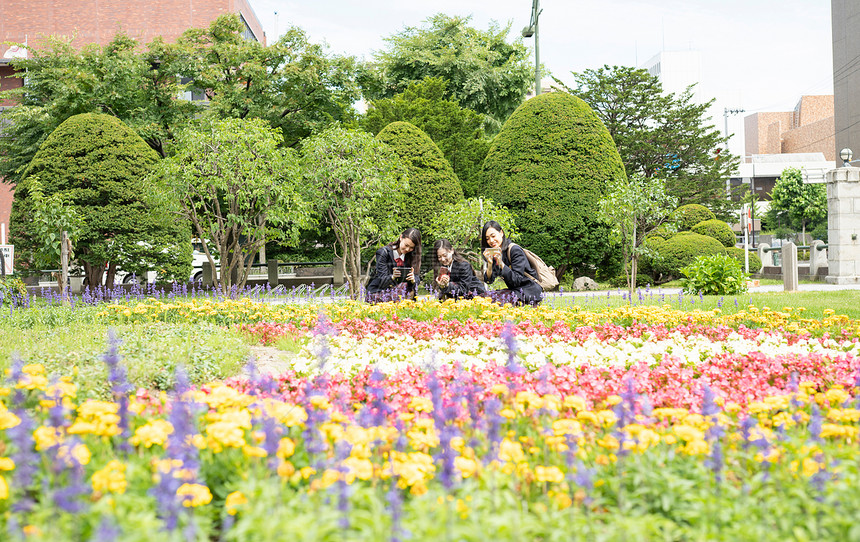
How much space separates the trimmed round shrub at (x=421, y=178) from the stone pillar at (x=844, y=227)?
433 inches

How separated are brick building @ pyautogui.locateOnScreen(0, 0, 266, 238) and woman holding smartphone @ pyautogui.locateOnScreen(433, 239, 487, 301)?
26479 mm

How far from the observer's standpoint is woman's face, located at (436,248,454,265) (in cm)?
933

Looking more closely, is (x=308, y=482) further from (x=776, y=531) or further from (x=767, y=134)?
(x=767, y=134)

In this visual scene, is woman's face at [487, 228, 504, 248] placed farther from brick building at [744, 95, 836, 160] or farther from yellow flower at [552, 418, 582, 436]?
brick building at [744, 95, 836, 160]

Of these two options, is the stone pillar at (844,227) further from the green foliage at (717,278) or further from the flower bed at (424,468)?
the flower bed at (424,468)

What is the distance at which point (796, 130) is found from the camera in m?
97.6

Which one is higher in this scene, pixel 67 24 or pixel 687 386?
pixel 67 24

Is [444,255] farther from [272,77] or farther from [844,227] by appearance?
[844,227]

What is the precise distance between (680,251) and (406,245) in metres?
12.1

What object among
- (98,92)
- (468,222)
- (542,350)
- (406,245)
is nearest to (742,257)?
(468,222)

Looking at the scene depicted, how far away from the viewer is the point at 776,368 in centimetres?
475

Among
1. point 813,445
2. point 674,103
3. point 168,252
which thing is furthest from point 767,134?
point 813,445

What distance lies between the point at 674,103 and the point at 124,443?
3324cm

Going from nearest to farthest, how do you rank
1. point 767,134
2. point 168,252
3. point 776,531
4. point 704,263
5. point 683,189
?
1. point 776,531
2. point 704,263
3. point 168,252
4. point 683,189
5. point 767,134
